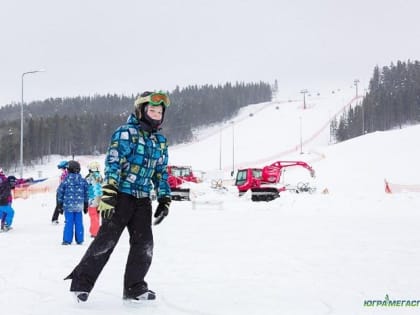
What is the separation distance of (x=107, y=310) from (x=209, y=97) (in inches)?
5878

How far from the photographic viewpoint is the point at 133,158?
4.27m

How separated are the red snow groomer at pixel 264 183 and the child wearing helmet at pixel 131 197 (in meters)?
20.4

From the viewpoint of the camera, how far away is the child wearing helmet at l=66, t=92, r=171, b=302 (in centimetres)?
416

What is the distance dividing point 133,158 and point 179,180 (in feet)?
79.2

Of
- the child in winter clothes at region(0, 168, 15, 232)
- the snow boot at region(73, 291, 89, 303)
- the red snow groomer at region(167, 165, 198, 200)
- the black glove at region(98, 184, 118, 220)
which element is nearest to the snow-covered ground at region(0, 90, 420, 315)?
the snow boot at region(73, 291, 89, 303)

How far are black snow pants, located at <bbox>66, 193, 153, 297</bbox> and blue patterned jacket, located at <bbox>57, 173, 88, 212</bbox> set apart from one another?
4.93 meters

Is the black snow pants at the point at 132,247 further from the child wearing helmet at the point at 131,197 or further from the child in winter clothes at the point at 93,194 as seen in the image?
the child in winter clothes at the point at 93,194

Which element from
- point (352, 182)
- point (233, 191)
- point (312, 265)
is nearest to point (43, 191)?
point (233, 191)

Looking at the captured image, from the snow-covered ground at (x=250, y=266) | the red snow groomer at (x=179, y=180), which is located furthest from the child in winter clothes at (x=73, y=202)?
the red snow groomer at (x=179, y=180)

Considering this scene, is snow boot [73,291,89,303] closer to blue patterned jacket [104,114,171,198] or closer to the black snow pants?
the black snow pants

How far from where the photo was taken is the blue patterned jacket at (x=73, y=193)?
29.7 ft

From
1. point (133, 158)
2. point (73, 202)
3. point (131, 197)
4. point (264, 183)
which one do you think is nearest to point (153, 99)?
point (133, 158)

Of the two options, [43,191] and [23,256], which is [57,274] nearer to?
[23,256]

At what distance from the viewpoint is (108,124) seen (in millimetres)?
114438
